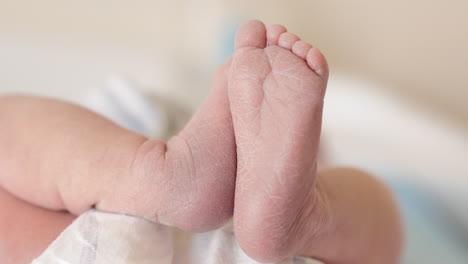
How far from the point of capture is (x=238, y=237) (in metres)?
0.55

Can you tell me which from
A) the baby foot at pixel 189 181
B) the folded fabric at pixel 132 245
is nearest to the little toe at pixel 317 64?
the baby foot at pixel 189 181

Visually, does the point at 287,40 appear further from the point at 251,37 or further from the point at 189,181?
the point at 189,181

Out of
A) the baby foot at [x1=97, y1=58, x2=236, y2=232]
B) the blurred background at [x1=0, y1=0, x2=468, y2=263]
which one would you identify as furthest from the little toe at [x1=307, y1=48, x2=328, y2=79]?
the blurred background at [x1=0, y1=0, x2=468, y2=263]

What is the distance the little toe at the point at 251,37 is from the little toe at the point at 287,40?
2 cm

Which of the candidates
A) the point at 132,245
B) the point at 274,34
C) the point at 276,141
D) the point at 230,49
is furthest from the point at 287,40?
the point at 230,49

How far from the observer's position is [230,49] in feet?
4.54

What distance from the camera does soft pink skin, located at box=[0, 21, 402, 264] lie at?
20.6 inches

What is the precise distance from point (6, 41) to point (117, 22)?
0.32 metres

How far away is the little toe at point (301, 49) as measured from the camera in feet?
1.83

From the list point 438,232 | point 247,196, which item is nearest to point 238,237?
point 247,196

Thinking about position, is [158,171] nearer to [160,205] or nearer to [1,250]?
[160,205]

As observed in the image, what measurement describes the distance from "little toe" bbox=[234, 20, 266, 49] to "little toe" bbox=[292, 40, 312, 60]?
1.8 inches

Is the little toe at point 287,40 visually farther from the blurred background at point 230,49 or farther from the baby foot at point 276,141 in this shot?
the blurred background at point 230,49

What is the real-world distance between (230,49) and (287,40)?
0.81 m
